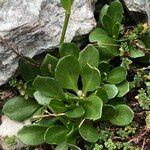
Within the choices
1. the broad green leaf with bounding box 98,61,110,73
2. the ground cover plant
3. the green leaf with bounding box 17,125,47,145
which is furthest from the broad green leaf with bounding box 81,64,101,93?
the green leaf with bounding box 17,125,47,145

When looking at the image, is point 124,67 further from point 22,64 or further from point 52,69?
point 22,64

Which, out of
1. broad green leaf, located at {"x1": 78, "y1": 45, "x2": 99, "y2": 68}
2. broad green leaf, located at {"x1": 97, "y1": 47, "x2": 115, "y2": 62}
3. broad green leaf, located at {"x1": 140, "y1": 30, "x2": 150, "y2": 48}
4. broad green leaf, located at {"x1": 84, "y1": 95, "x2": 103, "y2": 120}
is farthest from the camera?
broad green leaf, located at {"x1": 140, "y1": 30, "x2": 150, "y2": 48}

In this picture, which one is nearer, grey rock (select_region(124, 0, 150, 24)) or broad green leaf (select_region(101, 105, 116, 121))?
broad green leaf (select_region(101, 105, 116, 121))

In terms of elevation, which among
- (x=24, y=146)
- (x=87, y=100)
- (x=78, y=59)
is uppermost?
(x=78, y=59)

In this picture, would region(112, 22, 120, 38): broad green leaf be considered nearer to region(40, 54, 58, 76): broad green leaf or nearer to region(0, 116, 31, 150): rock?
region(40, 54, 58, 76): broad green leaf

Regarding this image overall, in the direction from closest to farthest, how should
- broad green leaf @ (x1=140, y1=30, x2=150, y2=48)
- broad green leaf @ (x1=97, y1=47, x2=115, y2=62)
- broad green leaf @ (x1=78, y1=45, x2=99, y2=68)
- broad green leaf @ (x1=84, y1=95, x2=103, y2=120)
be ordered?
broad green leaf @ (x1=84, y1=95, x2=103, y2=120), broad green leaf @ (x1=78, y1=45, x2=99, y2=68), broad green leaf @ (x1=97, y1=47, x2=115, y2=62), broad green leaf @ (x1=140, y1=30, x2=150, y2=48)

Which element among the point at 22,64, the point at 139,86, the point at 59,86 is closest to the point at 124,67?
the point at 139,86

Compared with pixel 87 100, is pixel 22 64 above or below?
above

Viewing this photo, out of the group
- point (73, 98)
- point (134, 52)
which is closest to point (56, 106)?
point (73, 98)
